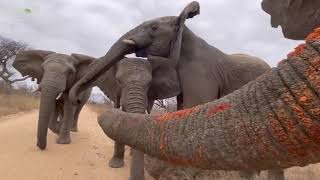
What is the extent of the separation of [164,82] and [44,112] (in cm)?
182

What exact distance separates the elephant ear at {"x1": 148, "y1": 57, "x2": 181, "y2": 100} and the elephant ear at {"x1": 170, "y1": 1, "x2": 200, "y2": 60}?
37cm

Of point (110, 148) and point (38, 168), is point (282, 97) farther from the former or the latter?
point (110, 148)

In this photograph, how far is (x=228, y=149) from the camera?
124 centimetres

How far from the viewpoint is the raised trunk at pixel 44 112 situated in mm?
6652

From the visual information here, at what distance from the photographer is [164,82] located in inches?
245

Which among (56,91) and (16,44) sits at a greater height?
(56,91)

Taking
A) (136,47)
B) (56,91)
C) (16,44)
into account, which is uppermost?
(136,47)

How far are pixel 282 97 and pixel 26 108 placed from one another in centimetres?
1799

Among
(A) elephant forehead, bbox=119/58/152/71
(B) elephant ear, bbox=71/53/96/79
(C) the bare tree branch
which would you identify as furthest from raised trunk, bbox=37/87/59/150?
(C) the bare tree branch

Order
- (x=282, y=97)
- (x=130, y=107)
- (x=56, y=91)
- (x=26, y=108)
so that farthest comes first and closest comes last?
(x=26, y=108), (x=56, y=91), (x=130, y=107), (x=282, y=97)

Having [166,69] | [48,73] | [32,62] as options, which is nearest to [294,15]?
[166,69]

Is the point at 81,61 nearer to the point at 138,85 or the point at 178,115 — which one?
the point at 138,85

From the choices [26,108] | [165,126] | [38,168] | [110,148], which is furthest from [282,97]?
[26,108]

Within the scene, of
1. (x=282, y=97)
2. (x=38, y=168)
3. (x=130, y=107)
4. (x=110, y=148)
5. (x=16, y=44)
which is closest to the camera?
(x=282, y=97)
